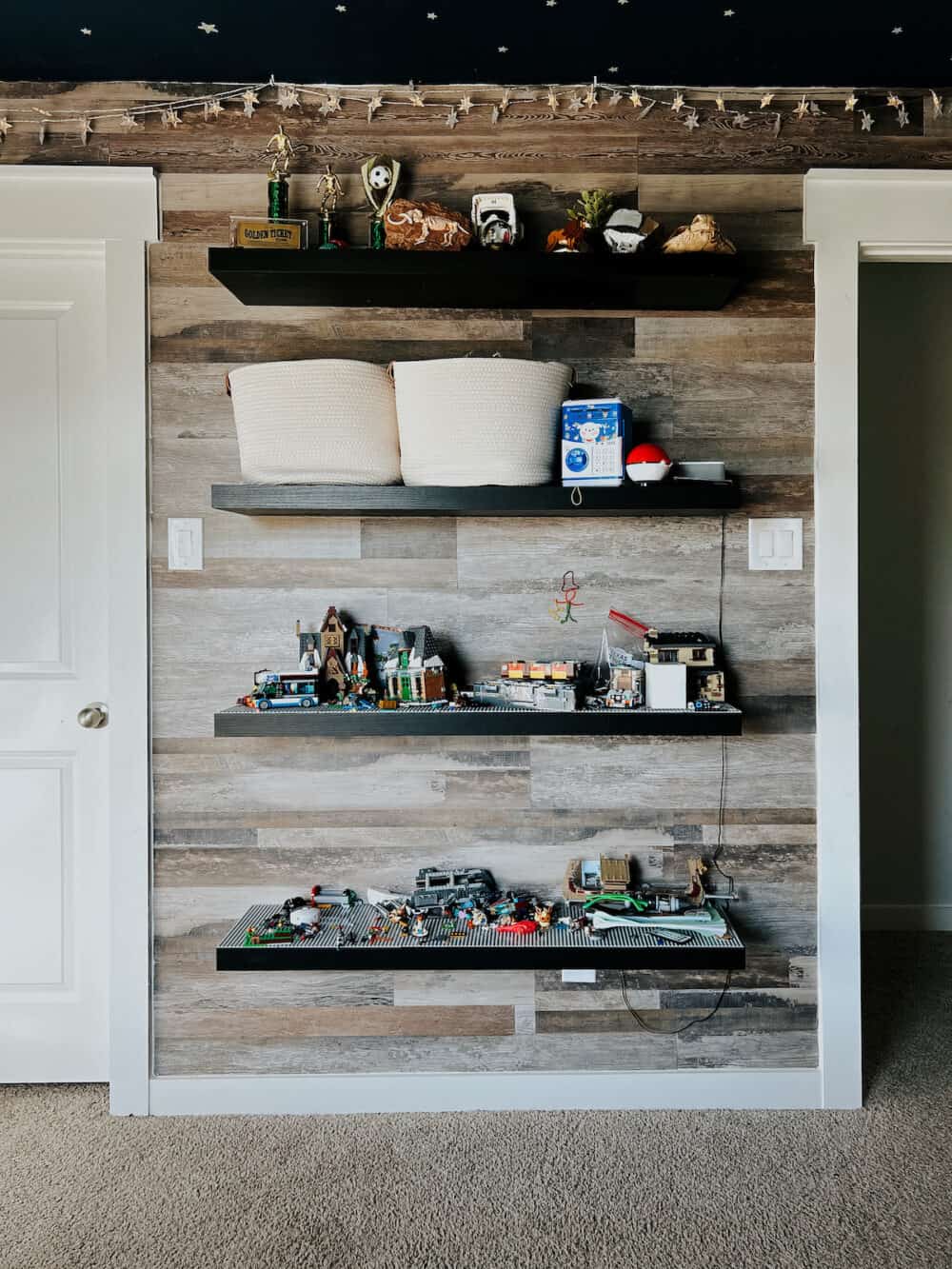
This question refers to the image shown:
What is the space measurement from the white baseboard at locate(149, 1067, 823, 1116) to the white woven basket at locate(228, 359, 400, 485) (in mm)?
1479

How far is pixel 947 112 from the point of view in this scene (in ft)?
7.32

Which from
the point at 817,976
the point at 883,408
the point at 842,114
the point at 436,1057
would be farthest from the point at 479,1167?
the point at 883,408

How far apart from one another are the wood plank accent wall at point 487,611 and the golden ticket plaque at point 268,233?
0.19 m

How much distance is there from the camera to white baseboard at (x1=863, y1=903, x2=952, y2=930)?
3.42 meters

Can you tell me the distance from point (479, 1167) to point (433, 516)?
1.50 metres

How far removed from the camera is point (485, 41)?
2023 mm

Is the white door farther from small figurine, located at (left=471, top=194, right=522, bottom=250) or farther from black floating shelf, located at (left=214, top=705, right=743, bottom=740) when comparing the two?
small figurine, located at (left=471, top=194, right=522, bottom=250)

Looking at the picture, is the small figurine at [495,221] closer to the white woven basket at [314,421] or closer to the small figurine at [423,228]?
the small figurine at [423,228]

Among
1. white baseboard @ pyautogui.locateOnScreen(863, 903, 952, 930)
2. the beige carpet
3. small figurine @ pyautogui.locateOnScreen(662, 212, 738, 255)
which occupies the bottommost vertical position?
the beige carpet

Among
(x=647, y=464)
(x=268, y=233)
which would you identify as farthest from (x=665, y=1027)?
→ (x=268, y=233)

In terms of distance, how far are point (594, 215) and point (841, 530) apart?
0.96 metres

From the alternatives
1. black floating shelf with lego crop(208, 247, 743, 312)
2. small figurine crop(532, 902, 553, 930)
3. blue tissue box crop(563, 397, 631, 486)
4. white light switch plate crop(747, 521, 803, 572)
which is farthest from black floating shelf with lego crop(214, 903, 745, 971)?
black floating shelf with lego crop(208, 247, 743, 312)

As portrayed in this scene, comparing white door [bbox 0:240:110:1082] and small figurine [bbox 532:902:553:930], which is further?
white door [bbox 0:240:110:1082]

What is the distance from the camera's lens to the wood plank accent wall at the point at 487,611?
2.22 metres
